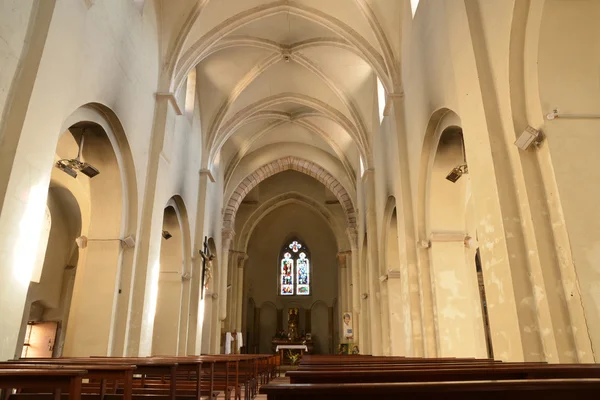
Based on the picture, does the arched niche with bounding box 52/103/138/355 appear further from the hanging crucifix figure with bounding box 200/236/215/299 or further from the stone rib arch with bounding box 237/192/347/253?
the stone rib arch with bounding box 237/192/347/253

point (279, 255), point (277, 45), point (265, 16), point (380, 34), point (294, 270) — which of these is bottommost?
point (294, 270)

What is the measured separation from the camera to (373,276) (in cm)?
1298

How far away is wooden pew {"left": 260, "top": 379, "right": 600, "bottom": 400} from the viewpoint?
141cm

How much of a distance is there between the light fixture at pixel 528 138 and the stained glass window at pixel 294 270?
2315cm

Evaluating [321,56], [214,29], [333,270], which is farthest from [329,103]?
[333,270]

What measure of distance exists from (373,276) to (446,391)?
11773 mm

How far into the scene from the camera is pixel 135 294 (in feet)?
28.2

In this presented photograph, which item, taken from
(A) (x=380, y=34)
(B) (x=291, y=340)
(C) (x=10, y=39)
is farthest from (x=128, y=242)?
(B) (x=291, y=340)

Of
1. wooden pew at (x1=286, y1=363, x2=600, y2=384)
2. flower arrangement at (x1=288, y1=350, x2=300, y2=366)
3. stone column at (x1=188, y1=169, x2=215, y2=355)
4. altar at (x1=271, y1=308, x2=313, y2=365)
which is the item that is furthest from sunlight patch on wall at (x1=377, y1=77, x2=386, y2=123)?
altar at (x1=271, y1=308, x2=313, y2=365)

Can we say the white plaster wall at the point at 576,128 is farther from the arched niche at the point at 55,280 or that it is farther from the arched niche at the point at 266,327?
the arched niche at the point at 266,327

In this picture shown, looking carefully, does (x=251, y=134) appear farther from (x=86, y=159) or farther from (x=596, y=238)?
(x=596, y=238)

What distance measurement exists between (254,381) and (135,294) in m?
2.85

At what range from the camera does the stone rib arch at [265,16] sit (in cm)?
1066

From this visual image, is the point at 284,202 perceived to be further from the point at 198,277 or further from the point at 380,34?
the point at 380,34
